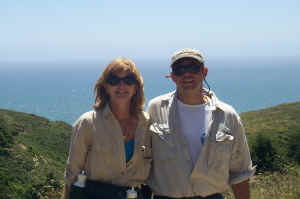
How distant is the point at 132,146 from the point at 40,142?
26.5 metres

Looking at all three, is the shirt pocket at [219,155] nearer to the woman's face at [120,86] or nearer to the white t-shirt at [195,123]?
the white t-shirt at [195,123]

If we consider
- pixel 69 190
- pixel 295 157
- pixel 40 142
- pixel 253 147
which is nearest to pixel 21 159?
pixel 40 142

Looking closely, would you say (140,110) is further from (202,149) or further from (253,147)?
(253,147)

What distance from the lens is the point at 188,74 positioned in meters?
3.75

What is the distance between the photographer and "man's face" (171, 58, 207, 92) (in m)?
3.76

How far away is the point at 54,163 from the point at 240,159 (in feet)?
62.6

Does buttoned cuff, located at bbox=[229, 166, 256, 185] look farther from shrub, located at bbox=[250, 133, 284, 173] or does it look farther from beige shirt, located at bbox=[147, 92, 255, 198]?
shrub, located at bbox=[250, 133, 284, 173]

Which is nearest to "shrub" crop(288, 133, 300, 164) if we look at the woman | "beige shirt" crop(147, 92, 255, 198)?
"beige shirt" crop(147, 92, 255, 198)

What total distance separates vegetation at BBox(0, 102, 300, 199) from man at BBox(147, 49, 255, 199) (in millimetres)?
793

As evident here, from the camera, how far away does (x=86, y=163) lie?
356 cm

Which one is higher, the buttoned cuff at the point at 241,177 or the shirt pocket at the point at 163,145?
the shirt pocket at the point at 163,145

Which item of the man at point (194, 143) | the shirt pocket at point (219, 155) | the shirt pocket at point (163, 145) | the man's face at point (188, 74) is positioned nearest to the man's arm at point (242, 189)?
the man at point (194, 143)

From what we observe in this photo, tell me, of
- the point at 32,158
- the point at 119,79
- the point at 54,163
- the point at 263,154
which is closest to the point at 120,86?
the point at 119,79

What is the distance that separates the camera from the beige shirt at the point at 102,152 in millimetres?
3461
